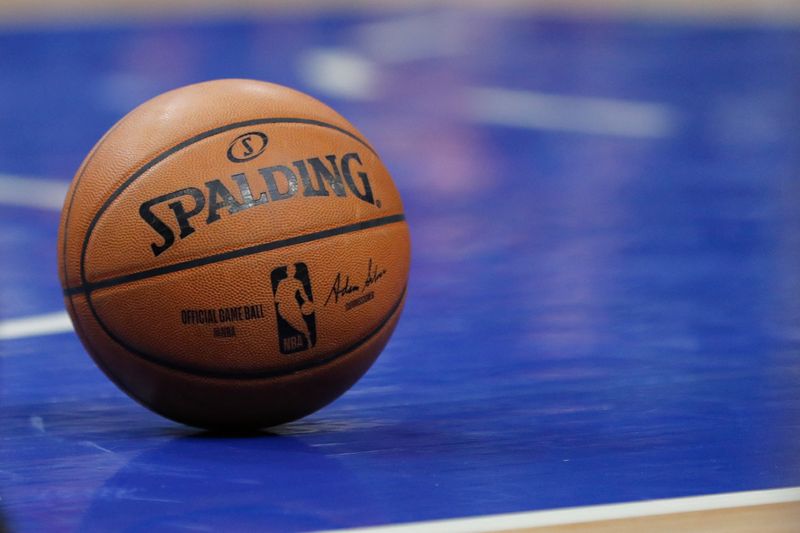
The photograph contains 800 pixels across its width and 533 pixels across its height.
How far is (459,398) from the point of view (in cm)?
393

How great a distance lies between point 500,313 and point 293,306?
1.57 m

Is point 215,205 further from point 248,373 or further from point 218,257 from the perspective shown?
point 248,373

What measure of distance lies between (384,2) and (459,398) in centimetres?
1166

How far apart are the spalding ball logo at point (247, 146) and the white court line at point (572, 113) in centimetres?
504

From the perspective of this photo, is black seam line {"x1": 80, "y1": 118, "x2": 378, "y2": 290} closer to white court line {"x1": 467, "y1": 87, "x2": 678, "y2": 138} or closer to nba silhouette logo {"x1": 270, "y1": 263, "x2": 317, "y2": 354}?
nba silhouette logo {"x1": 270, "y1": 263, "x2": 317, "y2": 354}

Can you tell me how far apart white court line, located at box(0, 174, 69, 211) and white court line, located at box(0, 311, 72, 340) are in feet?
5.89

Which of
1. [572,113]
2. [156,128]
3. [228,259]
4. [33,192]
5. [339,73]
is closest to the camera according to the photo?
[228,259]

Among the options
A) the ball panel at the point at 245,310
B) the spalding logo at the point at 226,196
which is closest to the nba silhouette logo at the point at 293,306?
the ball panel at the point at 245,310

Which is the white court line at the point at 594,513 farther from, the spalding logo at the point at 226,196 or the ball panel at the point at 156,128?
the ball panel at the point at 156,128

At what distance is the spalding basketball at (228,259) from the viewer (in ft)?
11.0

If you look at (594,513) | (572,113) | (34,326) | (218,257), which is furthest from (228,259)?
(572,113)

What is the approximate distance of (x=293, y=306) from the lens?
3367mm

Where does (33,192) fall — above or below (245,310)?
above

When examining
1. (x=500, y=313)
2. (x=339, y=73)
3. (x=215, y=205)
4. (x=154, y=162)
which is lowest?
(x=500, y=313)
